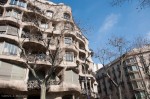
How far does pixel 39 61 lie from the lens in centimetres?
2392

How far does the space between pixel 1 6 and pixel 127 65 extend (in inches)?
1531

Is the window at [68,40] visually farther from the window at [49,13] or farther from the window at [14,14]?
the window at [14,14]

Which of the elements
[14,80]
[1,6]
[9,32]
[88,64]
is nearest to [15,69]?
[14,80]

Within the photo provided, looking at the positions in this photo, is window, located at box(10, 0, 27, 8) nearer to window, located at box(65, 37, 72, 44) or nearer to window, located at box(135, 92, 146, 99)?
window, located at box(65, 37, 72, 44)

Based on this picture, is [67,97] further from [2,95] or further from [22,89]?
[2,95]

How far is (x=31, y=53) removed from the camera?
25.6 meters

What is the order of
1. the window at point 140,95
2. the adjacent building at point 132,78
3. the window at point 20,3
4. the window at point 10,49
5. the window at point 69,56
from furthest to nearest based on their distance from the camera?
the adjacent building at point 132,78, the window at point 140,95, the window at point 20,3, the window at point 69,56, the window at point 10,49

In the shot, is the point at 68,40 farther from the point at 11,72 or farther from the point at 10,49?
the point at 11,72

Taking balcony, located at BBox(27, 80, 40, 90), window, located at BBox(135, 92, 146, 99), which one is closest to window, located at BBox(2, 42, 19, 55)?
balcony, located at BBox(27, 80, 40, 90)

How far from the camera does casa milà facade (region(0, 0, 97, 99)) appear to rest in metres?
21.1

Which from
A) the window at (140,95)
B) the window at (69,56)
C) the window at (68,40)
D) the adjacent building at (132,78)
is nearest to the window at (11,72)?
the window at (69,56)

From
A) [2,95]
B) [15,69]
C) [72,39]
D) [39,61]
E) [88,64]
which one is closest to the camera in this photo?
[2,95]

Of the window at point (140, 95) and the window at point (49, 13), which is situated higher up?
the window at point (49, 13)

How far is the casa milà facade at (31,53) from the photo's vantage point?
2114cm
